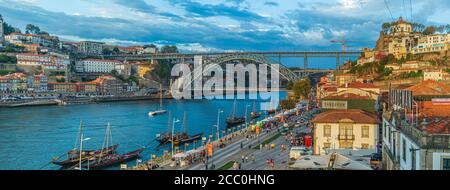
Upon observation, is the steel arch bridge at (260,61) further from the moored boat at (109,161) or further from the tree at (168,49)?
the moored boat at (109,161)

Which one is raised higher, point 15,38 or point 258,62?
point 15,38

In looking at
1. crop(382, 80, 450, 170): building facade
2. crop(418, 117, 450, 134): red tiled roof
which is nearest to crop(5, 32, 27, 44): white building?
crop(382, 80, 450, 170): building facade

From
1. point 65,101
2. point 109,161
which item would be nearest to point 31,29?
point 65,101

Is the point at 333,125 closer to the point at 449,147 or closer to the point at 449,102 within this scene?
the point at 449,102

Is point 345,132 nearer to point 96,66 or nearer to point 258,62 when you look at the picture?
point 258,62
